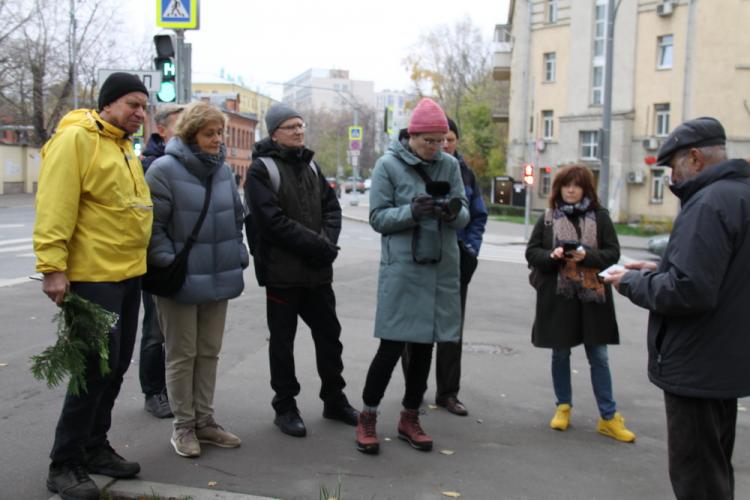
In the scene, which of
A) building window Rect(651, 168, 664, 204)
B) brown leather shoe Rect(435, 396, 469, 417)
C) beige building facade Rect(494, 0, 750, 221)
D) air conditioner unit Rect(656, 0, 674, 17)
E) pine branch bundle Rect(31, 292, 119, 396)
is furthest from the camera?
building window Rect(651, 168, 664, 204)

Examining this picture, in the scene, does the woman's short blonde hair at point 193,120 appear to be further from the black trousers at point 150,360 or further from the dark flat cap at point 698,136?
the dark flat cap at point 698,136

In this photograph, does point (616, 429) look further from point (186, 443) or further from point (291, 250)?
point (186, 443)

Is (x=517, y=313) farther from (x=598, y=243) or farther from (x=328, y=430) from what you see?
(x=328, y=430)

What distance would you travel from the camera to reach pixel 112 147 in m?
3.92

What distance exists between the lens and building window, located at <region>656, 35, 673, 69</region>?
36.5 meters

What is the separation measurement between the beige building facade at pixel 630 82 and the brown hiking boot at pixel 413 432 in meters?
29.1

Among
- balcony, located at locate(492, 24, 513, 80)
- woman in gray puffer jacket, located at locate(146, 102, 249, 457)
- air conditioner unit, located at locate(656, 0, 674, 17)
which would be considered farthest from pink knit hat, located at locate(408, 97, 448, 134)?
balcony, located at locate(492, 24, 513, 80)

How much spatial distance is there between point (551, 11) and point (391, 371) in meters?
40.9

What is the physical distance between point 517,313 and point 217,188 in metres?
6.69

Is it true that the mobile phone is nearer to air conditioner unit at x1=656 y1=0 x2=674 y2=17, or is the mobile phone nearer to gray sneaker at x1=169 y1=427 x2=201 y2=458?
gray sneaker at x1=169 y1=427 x2=201 y2=458

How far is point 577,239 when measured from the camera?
5363 mm

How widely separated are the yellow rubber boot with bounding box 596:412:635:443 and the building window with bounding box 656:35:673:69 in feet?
115

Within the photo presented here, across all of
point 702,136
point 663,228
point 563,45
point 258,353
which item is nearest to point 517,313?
point 258,353

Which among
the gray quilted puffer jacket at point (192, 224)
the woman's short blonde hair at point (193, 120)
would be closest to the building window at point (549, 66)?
the woman's short blonde hair at point (193, 120)
